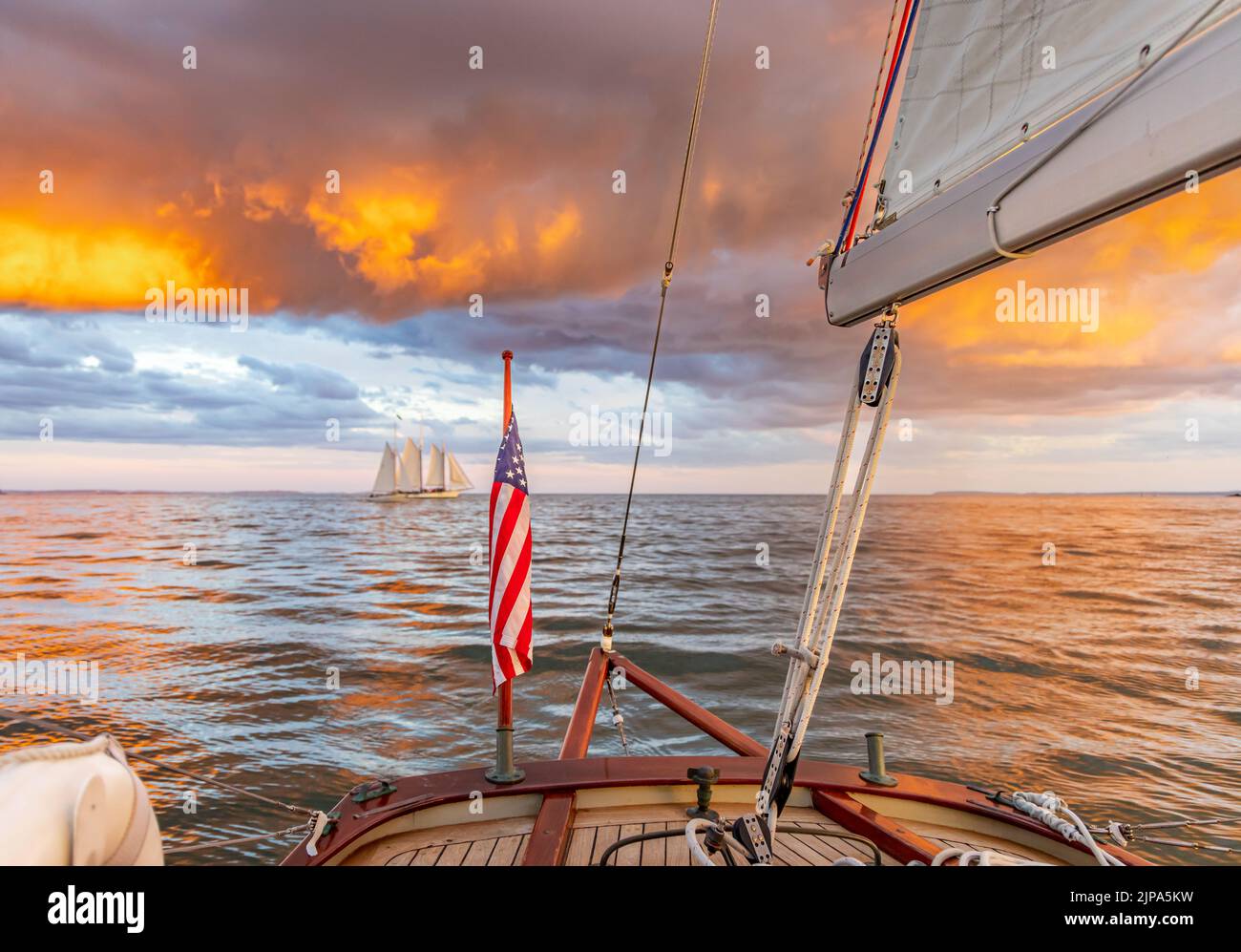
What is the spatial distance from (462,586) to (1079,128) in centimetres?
2760

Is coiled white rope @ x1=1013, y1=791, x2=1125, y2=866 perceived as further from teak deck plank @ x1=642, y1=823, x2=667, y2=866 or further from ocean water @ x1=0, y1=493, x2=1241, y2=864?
ocean water @ x1=0, y1=493, x2=1241, y2=864

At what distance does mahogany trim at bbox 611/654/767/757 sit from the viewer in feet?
19.1

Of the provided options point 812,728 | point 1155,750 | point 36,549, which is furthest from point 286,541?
point 1155,750

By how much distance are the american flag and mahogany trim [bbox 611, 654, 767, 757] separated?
1932 millimetres

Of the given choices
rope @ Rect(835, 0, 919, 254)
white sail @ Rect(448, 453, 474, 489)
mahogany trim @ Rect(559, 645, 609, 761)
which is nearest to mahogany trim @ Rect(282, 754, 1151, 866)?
mahogany trim @ Rect(559, 645, 609, 761)

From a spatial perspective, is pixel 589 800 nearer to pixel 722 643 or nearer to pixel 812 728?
pixel 812 728

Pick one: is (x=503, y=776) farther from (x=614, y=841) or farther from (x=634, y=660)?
(x=634, y=660)

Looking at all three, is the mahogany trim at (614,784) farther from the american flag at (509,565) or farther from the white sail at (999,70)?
the white sail at (999,70)

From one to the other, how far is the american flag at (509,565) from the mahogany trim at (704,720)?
193 centimetres

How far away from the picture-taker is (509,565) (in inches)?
197

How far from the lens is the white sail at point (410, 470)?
107250 millimetres

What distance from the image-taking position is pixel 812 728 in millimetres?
11617

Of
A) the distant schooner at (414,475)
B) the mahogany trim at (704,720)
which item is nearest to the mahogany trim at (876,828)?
the mahogany trim at (704,720)
